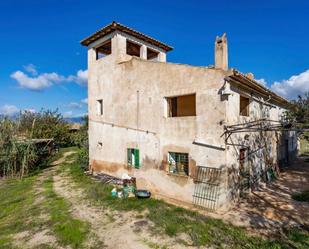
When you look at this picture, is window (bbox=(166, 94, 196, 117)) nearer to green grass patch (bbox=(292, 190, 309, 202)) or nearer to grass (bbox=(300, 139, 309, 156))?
green grass patch (bbox=(292, 190, 309, 202))

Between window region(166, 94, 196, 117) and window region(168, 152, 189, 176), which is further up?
window region(166, 94, 196, 117)

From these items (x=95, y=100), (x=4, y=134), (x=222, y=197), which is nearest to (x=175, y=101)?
(x=222, y=197)

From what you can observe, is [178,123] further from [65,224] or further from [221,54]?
[65,224]

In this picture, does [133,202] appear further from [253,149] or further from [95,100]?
[95,100]

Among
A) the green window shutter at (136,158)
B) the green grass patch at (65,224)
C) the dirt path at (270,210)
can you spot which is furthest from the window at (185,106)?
the green grass patch at (65,224)

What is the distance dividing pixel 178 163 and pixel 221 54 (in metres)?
5.62

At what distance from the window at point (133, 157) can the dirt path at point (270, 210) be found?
5904mm

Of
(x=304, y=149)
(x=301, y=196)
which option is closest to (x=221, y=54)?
(x=301, y=196)

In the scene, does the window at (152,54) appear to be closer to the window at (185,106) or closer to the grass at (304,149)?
the window at (185,106)

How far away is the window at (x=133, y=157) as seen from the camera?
44.4 ft

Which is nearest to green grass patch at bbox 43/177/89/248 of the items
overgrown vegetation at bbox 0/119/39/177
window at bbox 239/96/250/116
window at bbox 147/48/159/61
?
overgrown vegetation at bbox 0/119/39/177

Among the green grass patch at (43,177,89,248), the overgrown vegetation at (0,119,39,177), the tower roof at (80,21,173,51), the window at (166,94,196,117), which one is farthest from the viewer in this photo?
the overgrown vegetation at (0,119,39,177)

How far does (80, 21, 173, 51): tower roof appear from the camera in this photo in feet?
47.6

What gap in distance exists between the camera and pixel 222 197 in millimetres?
9766
